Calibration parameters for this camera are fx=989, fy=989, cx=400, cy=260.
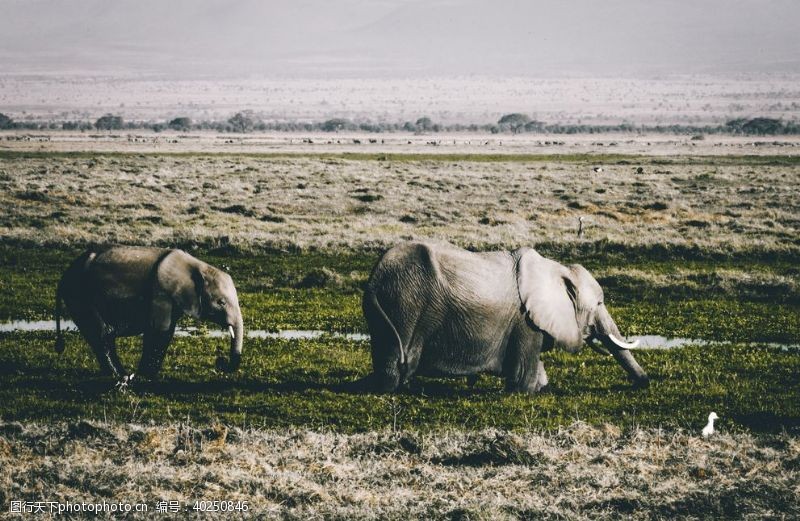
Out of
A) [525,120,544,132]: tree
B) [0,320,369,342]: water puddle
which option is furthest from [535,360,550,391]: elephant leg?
[525,120,544,132]: tree

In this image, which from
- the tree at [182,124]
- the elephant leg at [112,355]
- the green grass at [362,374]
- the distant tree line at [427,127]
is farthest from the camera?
the tree at [182,124]

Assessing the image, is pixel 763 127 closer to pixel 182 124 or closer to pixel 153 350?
pixel 182 124

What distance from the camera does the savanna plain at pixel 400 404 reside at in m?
10.1

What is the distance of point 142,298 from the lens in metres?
13.6

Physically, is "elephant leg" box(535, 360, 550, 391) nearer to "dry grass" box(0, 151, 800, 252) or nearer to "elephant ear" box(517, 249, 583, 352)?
"elephant ear" box(517, 249, 583, 352)

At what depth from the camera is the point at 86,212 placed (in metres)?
36.7

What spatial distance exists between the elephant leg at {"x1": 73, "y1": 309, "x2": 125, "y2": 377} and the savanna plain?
0.26 metres

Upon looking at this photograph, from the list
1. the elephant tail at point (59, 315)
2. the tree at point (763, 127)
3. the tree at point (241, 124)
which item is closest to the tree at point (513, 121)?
the tree at point (763, 127)

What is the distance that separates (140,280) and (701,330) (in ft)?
35.2

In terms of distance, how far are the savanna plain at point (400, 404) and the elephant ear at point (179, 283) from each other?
1.19 m

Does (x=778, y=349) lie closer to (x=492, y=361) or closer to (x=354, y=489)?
(x=492, y=361)

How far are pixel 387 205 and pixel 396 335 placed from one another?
92.6 feet

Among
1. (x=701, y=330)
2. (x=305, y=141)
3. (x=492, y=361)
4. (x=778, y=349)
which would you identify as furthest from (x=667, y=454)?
(x=305, y=141)

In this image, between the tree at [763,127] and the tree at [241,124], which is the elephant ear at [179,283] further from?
the tree at [241,124]
